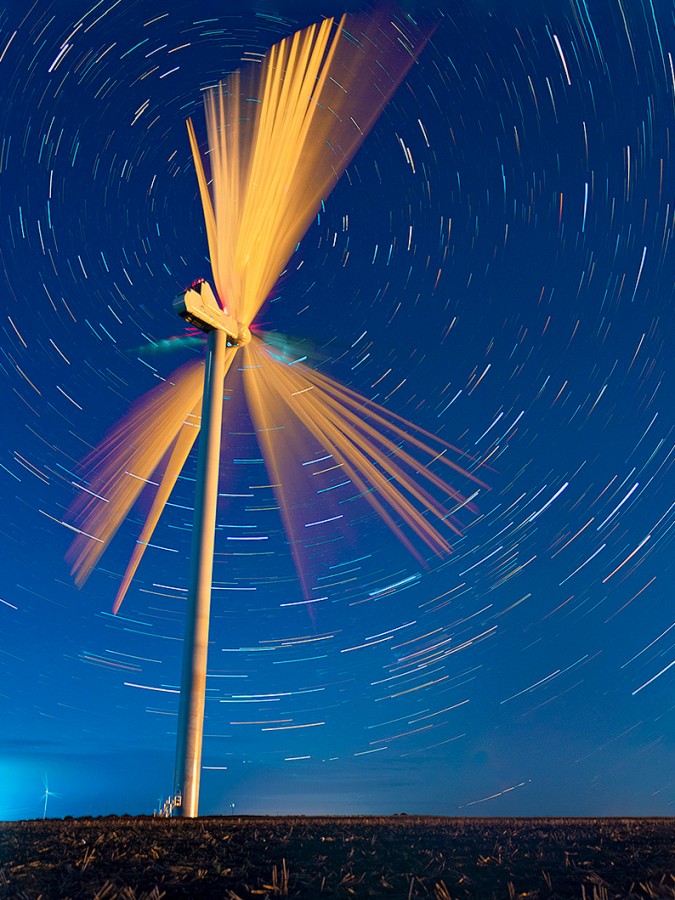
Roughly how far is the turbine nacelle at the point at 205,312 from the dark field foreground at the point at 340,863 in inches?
685

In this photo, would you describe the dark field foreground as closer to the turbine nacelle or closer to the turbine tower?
the turbine tower

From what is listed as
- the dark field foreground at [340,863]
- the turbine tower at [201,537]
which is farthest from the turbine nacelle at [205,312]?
the dark field foreground at [340,863]

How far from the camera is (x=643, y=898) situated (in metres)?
5.57

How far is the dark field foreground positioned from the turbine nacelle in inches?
685

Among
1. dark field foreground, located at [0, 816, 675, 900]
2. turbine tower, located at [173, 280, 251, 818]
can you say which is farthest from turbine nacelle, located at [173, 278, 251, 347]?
dark field foreground, located at [0, 816, 675, 900]

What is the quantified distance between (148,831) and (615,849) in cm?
660

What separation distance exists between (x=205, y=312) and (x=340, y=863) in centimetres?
2057

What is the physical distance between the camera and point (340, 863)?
7.58m

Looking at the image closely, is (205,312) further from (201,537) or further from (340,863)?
(340,863)

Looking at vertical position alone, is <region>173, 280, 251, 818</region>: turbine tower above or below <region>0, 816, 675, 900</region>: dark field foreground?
above

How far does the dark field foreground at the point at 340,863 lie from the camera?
20.7 ft

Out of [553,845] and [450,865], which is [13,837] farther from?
[553,845]

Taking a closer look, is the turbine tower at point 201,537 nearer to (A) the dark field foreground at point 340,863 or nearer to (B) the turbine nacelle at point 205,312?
(B) the turbine nacelle at point 205,312

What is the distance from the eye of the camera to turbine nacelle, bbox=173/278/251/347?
82.5ft
